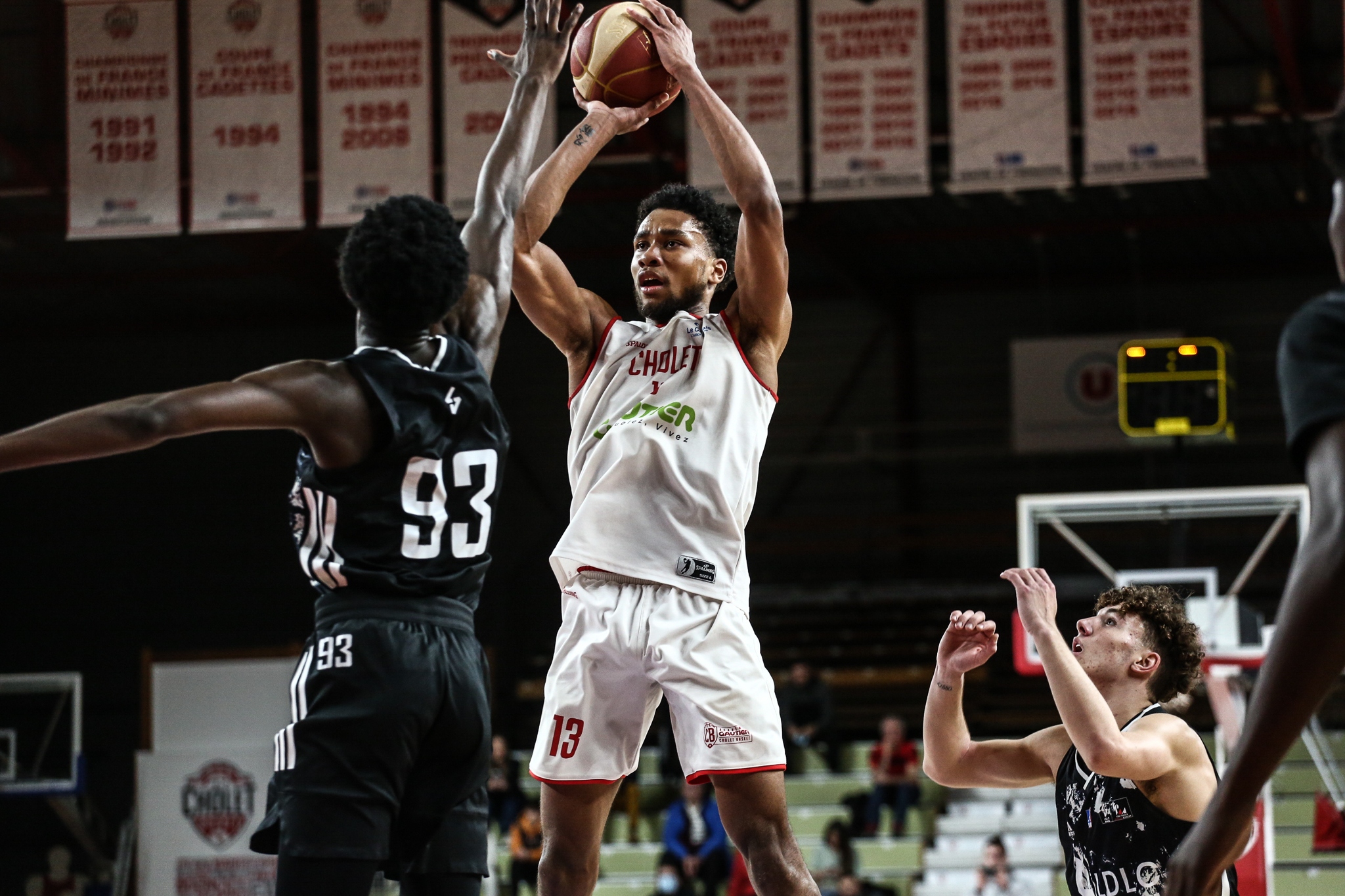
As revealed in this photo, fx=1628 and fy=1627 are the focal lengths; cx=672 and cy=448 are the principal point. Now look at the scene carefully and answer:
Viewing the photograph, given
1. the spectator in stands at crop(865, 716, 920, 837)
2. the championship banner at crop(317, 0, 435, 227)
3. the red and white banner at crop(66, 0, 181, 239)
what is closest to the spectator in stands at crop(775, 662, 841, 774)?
the spectator in stands at crop(865, 716, 920, 837)

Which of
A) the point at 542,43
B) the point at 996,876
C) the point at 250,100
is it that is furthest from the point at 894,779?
the point at 542,43

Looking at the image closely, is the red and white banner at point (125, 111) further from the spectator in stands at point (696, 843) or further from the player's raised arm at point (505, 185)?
the player's raised arm at point (505, 185)

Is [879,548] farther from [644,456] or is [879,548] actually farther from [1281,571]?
[644,456]

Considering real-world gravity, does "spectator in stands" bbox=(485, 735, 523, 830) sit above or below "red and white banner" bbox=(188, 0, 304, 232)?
below

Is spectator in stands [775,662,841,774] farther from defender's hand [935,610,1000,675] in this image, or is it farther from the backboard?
defender's hand [935,610,1000,675]

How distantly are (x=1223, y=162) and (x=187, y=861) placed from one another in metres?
12.8

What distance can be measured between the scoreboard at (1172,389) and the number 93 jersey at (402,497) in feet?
33.1

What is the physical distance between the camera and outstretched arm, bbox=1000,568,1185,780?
13.3ft

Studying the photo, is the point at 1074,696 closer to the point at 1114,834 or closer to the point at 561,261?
the point at 1114,834

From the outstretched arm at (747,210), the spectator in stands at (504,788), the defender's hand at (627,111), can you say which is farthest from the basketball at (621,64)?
the spectator in stands at (504,788)

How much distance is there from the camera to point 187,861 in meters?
15.9

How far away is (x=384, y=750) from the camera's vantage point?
3.32 metres

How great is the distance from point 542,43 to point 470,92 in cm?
896

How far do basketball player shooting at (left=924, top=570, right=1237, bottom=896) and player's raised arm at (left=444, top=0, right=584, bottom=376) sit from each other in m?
1.41
